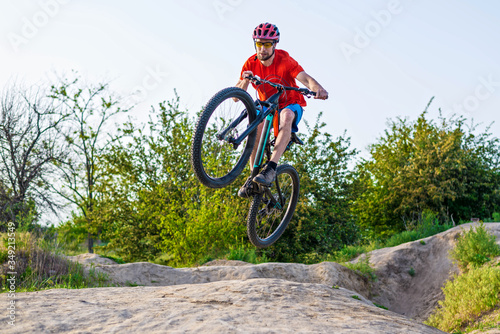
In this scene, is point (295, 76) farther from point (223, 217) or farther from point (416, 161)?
point (416, 161)

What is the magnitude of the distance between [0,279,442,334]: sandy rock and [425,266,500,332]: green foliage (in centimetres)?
335

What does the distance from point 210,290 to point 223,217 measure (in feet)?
24.8

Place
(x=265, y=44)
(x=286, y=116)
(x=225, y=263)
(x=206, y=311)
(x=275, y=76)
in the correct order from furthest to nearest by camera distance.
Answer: (x=225, y=263)
(x=275, y=76)
(x=286, y=116)
(x=265, y=44)
(x=206, y=311)

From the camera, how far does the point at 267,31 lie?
5.11 meters

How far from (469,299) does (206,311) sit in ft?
20.1

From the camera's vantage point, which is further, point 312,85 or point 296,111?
point 296,111

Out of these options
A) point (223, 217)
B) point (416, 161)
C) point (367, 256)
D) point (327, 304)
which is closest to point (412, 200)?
point (416, 161)

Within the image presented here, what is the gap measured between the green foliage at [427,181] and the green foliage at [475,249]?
723 cm

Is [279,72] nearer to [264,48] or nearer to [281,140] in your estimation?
[264,48]

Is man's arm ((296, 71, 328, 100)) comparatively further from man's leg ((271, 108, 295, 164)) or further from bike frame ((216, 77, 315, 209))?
man's leg ((271, 108, 295, 164))

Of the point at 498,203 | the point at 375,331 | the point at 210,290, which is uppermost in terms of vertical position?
the point at 498,203

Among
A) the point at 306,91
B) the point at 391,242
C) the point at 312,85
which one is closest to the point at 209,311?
the point at 306,91

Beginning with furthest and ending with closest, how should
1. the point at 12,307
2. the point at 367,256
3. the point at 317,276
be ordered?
the point at 367,256, the point at 317,276, the point at 12,307

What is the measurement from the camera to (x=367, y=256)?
40.7 feet
